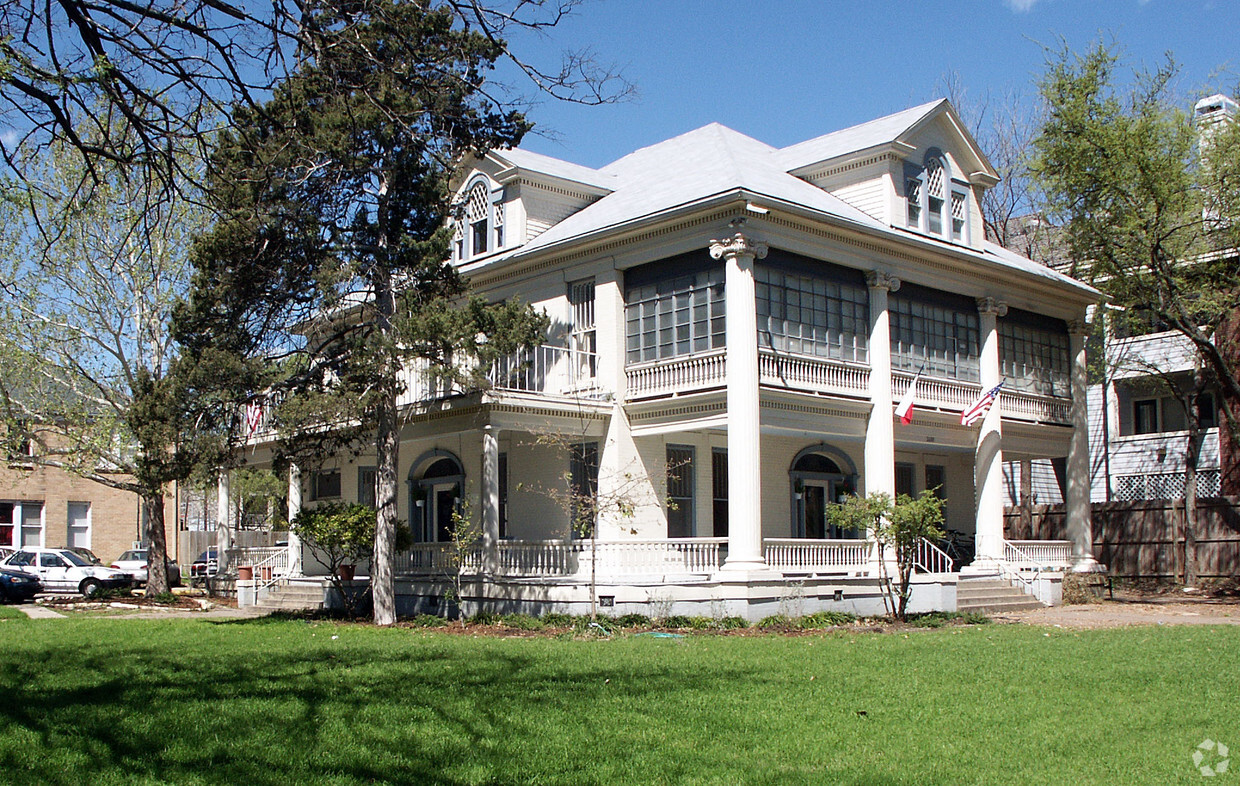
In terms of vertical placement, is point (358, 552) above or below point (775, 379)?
below

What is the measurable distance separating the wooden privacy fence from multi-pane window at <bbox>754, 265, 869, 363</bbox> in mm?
10857

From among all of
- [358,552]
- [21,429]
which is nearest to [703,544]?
[358,552]

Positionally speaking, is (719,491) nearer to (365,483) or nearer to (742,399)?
(742,399)

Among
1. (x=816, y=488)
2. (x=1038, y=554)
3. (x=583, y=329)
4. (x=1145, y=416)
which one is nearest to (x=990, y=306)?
(x=816, y=488)

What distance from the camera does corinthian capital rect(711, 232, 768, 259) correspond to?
66.7 ft

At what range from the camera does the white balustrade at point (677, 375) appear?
21078 mm

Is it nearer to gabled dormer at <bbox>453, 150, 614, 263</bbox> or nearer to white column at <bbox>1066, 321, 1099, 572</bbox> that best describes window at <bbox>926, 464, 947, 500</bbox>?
white column at <bbox>1066, 321, 1099, 572</bbox>

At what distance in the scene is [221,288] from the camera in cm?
1977

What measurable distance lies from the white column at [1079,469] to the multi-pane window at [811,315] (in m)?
7.84

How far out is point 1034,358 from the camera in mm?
27703

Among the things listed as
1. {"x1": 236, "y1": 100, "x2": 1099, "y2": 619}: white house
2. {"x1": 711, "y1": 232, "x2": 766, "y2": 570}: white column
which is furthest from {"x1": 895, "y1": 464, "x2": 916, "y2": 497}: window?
{"x1": 711, "y1": 232, "x2": 766, "y2": 570}: white column

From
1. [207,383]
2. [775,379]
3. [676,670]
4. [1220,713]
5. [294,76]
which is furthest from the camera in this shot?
[775,379]

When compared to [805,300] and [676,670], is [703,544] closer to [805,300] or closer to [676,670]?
[805,300]

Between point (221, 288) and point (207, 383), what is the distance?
1.72m
